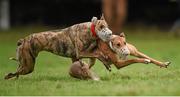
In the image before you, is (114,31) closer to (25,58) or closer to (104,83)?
(25,58)

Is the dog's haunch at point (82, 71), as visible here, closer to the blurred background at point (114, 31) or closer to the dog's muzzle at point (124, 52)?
the blurred background at point (114, 31)

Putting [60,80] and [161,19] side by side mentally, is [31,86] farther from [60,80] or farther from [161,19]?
[161,19]

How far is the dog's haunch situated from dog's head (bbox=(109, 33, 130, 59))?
542 millimetres

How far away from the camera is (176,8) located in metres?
27.8

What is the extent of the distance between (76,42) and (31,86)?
42.0 inches

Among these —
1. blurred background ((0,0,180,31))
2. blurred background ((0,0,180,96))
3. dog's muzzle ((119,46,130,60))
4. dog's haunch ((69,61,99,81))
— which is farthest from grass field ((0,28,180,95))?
blurred background ((0,0,180,31))

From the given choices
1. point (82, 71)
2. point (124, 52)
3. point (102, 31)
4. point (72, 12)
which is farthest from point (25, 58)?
point (72, 12)

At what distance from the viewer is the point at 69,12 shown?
29.0m

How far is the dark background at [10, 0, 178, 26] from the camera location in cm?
2834

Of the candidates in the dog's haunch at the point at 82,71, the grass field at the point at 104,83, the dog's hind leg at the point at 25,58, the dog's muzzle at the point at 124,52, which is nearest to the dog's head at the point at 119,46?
the dog's muzzle at the point at 124,52

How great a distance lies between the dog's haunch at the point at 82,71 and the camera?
11070mm

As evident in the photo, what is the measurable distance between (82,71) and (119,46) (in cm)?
76

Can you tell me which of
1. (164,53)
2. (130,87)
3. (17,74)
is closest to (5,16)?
(164,53)

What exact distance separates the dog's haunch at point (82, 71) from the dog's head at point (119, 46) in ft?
1.78
